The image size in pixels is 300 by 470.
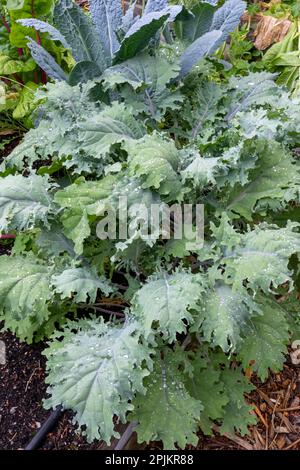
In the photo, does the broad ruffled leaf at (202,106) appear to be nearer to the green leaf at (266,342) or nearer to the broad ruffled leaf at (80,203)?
the broad ruffled leaf at (80,203)

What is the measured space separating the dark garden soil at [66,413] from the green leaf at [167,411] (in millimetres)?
225

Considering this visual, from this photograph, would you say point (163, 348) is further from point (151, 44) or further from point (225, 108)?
point (151, 44)

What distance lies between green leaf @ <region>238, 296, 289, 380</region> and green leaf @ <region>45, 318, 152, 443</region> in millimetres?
424

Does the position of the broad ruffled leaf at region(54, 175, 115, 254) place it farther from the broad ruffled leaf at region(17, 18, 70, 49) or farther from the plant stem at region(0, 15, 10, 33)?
the plant stem at region(0, 15, 10, 33)

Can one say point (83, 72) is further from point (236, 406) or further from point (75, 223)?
point (236, 406)

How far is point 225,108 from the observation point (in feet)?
7.18

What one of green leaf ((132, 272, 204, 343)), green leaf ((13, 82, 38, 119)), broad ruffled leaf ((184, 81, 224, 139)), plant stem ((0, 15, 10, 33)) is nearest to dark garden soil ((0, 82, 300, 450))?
green leaf ((132, 272, 204, 343))

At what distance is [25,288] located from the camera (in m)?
1.70

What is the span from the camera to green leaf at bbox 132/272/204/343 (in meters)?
1.49

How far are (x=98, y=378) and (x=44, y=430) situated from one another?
1.77 feet

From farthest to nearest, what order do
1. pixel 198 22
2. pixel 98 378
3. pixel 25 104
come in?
1. pixel 25 104
2. pixel 198 22
3. pixel 98 378

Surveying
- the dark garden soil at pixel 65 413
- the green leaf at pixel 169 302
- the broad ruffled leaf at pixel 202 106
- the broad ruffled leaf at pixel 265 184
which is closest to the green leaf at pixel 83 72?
the broad ruffled leaf at pixel 202 106

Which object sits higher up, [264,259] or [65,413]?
[264,259]

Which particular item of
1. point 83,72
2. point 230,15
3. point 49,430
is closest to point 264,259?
point 49,430
